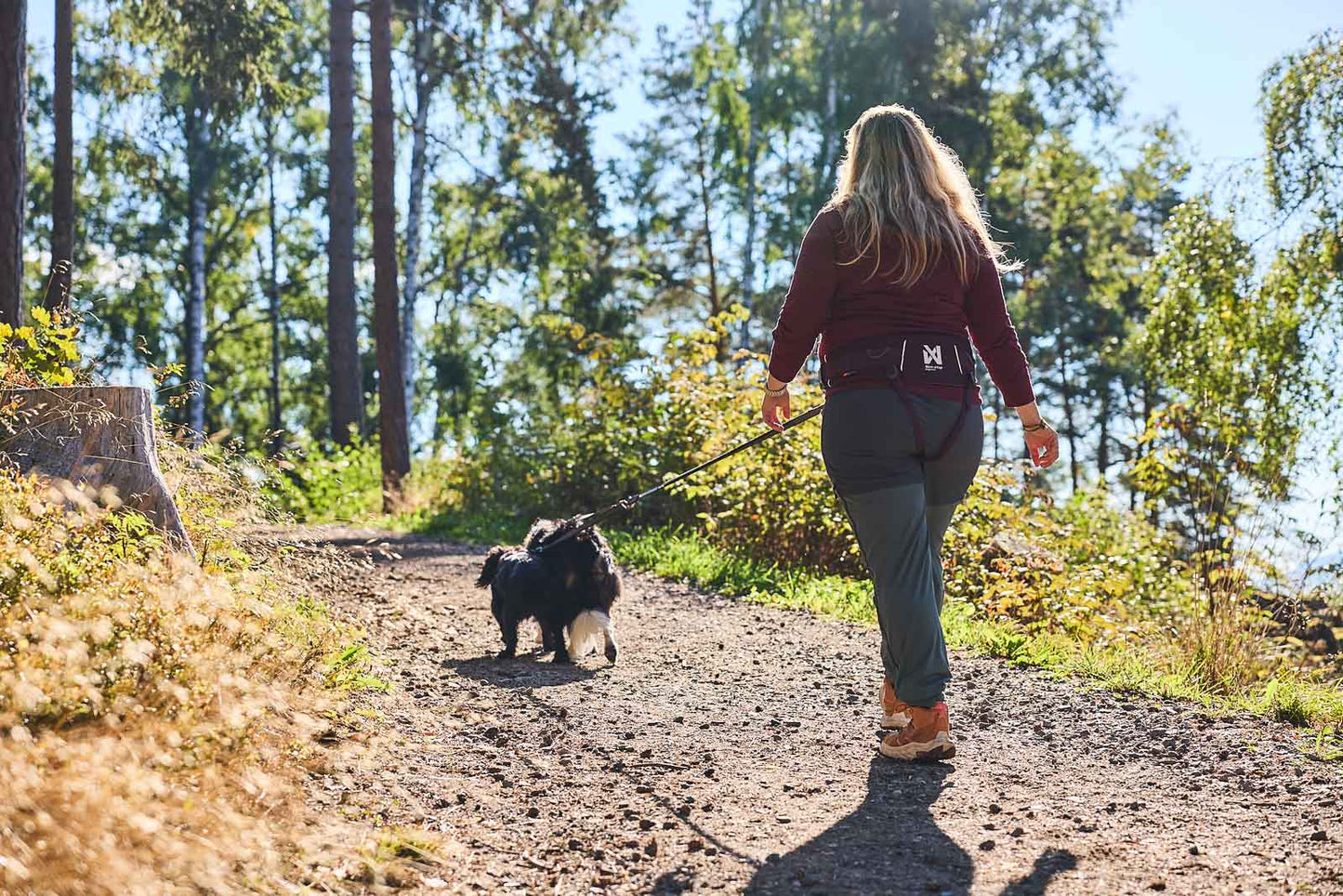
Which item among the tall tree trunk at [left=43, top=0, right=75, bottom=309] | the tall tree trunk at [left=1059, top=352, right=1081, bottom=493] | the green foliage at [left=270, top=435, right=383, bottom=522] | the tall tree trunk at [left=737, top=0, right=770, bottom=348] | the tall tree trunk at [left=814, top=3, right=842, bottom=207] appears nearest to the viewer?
the green foliage at [left=270, top=435, right=383, bottom=522]

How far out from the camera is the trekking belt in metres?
3.78

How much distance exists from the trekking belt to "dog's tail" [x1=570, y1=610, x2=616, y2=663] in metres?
2.52

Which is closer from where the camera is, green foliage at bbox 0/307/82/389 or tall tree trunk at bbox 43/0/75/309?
green foliage at bbox 0/307/82/389

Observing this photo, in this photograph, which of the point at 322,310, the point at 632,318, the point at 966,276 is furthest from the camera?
the point at 322,310

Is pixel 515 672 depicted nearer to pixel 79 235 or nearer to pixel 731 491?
pixel 731 491

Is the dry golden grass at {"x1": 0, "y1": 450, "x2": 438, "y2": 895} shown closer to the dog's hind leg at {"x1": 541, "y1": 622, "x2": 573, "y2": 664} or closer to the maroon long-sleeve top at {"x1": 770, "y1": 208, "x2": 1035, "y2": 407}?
the dog's hind leg at {"x1": 541, "y1": 622, "x2": 573, "y2": 664}

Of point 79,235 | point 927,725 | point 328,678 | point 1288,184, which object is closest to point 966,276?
point 927,725

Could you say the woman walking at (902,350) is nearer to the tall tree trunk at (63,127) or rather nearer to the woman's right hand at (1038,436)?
the woman's right hand at (1038,436)

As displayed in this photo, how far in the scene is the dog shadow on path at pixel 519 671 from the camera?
5539 millimetres

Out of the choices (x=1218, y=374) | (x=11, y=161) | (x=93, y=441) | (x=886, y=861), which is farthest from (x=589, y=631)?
(x=1218, y=374)

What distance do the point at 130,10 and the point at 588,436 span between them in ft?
25.3

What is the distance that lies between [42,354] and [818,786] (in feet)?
12.8

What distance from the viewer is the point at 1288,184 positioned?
1020 centimetres

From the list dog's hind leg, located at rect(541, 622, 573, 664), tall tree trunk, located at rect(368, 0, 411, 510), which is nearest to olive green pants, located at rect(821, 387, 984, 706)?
dog's hind leg, located at rect(541, 622, 573, 664)
